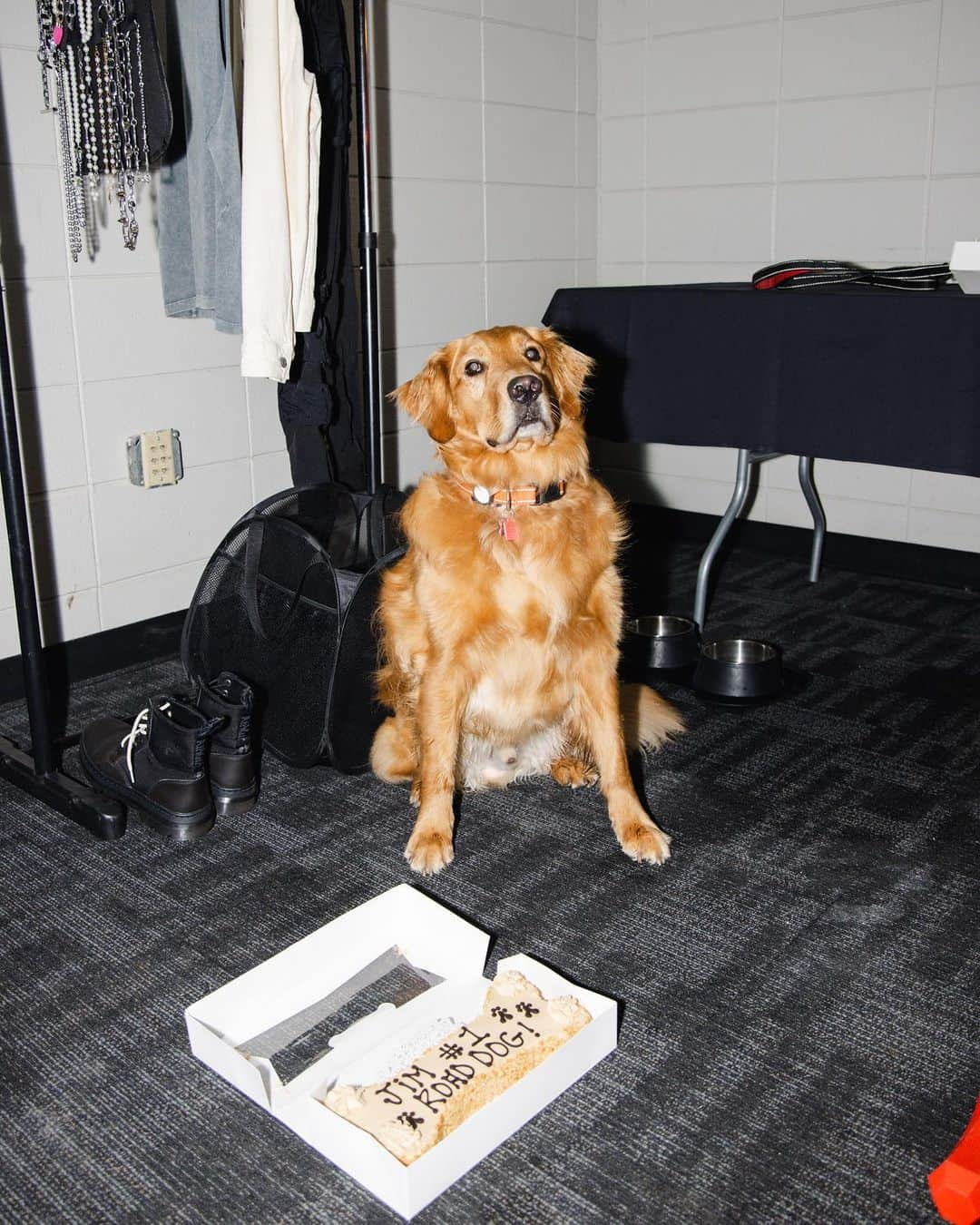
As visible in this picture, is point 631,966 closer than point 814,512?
Yes

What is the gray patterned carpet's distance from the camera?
1.27 meters

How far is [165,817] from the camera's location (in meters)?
2.03

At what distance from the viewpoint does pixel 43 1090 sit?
142cm

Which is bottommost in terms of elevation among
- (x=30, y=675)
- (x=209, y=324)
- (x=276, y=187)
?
(x=30, y=675)

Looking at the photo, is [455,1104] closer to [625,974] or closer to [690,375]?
[625,974]

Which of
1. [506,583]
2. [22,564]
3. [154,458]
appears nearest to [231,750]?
[22,564]

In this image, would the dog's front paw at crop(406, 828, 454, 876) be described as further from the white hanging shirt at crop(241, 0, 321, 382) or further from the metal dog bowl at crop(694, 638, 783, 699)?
the white hanging shirt at crop(241, 0, 321, 382)

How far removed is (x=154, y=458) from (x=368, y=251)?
0.80 m

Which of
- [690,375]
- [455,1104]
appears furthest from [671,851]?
[690,375]

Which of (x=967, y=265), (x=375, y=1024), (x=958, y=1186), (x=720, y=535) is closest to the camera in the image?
(x=958, y=1186)

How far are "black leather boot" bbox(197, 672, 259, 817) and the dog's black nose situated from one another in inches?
29.8

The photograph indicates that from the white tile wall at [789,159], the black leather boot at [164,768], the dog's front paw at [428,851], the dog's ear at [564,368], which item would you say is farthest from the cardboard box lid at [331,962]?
the white tile wall at [789,159]

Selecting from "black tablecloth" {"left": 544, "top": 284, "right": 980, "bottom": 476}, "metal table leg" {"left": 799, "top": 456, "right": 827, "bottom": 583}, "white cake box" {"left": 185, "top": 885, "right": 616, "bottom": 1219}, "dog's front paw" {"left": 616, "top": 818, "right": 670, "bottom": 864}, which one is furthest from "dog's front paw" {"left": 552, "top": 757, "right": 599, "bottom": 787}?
"metal table leg" {"left": 799, "top": 456, "right": 827, "bottom": 583}

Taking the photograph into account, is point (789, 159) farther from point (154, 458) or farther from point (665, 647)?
point (154, 458)
